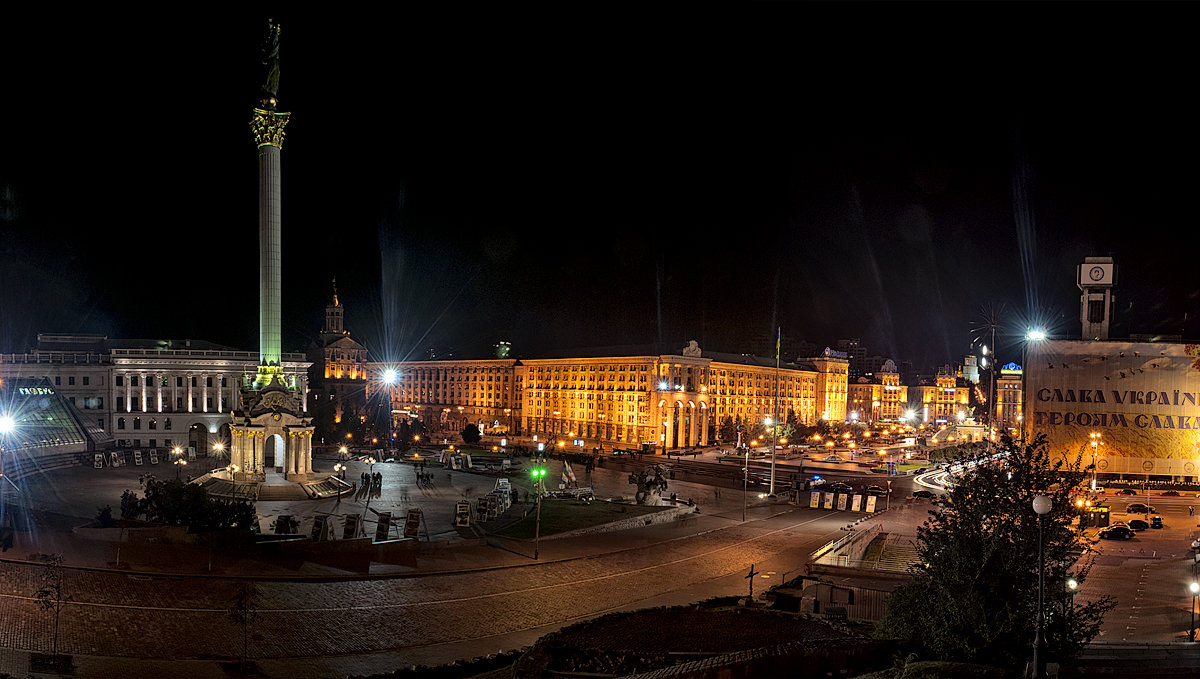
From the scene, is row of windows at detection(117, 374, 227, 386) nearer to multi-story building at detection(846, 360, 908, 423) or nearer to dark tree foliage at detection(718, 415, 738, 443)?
dark tree foliage at detection(718, 415, 738, 443)

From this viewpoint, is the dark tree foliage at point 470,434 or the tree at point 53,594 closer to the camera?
the tree at point 53,594

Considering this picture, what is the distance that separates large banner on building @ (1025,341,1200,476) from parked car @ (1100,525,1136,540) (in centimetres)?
2575

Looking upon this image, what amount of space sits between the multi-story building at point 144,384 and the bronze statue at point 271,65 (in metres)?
39.7

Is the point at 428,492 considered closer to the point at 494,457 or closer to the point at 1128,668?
the point at 494,457

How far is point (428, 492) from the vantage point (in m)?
48.7

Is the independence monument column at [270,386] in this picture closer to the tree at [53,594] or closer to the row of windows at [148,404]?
the tree at [53,594]

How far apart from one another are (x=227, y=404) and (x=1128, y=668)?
87.7 m

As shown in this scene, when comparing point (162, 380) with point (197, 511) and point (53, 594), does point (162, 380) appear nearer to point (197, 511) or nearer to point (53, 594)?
point (197, 511)

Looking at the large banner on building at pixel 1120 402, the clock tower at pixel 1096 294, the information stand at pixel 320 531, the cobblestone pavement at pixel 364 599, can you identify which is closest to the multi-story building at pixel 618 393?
the large banner on building at pixel 1120 402

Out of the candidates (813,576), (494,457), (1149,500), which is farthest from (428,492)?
(1149,500)

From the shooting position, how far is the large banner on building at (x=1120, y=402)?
205 ft

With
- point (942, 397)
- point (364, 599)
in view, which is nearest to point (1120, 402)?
point (364, 599)

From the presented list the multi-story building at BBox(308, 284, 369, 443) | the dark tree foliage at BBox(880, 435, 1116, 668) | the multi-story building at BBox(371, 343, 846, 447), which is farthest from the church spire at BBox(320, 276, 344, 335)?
the dark tree foliage at BBox(880, 435, 1116, 668)

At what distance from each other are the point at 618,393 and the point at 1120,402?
192 feet
